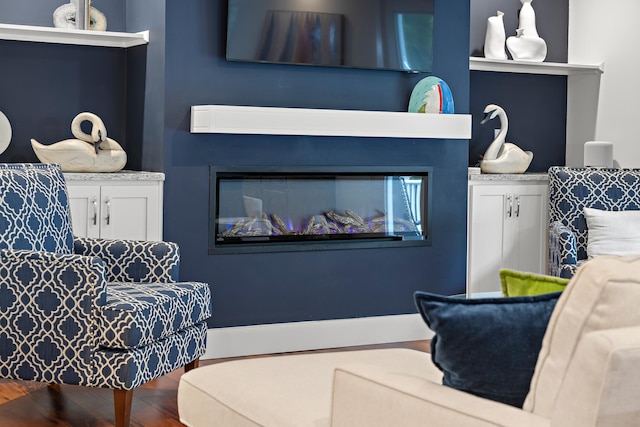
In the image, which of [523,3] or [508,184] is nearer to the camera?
[508,184]

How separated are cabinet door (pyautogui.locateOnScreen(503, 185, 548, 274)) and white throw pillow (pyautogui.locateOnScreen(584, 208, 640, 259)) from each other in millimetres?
458

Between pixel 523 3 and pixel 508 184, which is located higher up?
pixel 523 3

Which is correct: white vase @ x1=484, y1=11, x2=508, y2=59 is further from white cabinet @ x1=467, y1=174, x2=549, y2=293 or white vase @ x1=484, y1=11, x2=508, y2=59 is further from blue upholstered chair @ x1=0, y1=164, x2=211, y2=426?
blue upholstered chair @ x1=0, y1=164, x2=211, y2=426

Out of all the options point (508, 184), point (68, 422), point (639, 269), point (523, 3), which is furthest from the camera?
point (523, 3)

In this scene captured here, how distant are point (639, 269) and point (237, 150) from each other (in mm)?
3200

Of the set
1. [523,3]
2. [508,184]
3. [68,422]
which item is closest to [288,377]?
[68,422]

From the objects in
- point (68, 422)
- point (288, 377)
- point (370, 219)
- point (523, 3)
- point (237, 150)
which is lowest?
point (68, 422)

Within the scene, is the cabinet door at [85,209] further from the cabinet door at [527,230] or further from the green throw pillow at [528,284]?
the green throw pillow at [528,284]

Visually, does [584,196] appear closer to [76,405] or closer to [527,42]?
[527,42]

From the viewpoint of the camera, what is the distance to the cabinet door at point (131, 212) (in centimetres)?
454

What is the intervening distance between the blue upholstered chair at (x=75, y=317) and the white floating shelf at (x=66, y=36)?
104cm

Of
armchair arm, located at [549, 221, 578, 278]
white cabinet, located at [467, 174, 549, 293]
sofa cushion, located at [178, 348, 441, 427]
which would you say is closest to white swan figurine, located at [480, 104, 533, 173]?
white cabinet, located at [467, 174, 549, 293]

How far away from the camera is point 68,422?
3.62 meters

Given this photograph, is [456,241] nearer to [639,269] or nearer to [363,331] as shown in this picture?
[363,331]
